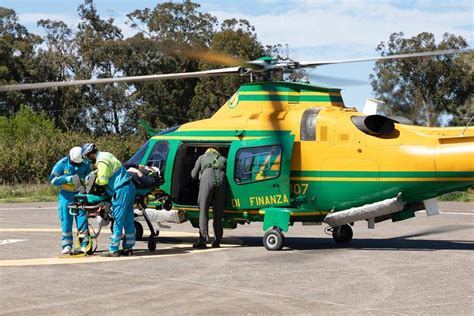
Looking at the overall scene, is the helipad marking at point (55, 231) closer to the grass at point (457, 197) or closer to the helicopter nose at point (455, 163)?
the helicopter nose at point (455, 163)

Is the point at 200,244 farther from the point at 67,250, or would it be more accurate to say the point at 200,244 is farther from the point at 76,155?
the point at 76,155

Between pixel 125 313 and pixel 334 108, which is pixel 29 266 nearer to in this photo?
pixel 125 313

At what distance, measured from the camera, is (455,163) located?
15312 millimetres

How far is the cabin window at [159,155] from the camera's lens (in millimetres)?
18117

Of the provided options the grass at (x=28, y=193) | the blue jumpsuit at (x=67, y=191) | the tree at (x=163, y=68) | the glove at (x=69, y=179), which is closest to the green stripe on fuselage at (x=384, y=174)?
the blue jumpsuit at (x=67, y=191)

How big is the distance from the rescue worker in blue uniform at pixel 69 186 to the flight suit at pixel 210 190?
2.26 m

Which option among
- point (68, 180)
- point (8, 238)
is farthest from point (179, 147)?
point (8, 238)

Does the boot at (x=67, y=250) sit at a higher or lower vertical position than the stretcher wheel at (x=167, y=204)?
lower

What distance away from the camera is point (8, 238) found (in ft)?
62.2

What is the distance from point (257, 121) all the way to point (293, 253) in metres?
2.74

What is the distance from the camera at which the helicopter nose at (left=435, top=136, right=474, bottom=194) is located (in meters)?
15.2

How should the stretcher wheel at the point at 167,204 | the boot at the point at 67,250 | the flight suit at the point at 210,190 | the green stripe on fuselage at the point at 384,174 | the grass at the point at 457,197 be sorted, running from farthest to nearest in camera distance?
the grass at the point at 457,197, the stretcher wheel at the point at 167,204, the flight suit at the point at 210,190, the boot at the point at 67,250, the green stripe on fuselage at the point at 384,174

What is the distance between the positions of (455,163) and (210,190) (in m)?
4.58

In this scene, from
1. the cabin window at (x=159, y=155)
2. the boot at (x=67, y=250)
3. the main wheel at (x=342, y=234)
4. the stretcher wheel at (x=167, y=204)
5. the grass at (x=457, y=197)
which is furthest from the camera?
the grass at (x=457, y=197)
